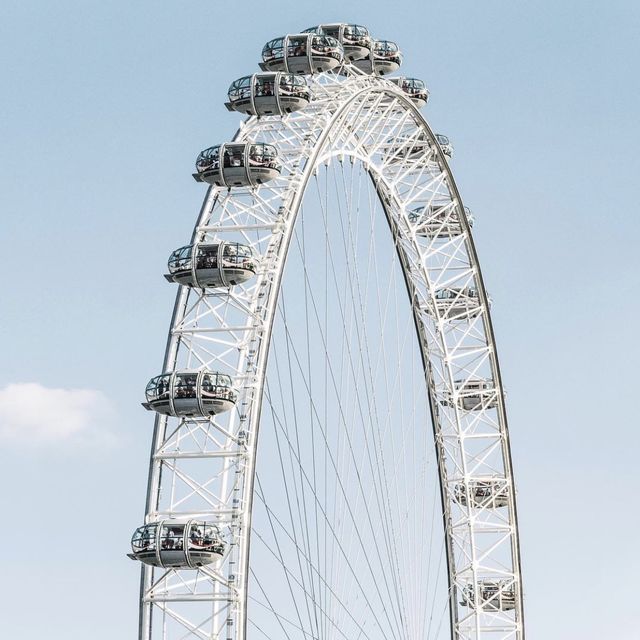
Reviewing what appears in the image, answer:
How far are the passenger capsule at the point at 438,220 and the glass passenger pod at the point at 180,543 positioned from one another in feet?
77.7

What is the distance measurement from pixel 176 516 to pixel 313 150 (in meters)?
10.5

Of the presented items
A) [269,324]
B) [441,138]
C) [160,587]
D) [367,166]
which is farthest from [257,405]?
[441,138]

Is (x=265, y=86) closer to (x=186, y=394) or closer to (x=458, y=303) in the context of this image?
(x=186, y=394)

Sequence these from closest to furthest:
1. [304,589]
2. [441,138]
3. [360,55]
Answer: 1. [304,589]
2. [360,55]
3. [441,138]

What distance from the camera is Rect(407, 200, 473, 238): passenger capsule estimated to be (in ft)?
224

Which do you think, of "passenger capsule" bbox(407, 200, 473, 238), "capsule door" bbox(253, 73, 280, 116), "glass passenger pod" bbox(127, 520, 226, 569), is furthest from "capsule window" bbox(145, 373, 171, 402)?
"passenger capsule" bbox(407, 200, 473, 238)

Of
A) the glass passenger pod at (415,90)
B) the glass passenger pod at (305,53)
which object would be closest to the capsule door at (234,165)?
the glass passenger pod at (305,53)

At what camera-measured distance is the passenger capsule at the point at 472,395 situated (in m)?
70.6

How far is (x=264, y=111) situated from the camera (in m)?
53.4

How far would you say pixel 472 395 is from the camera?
70625 millimetres

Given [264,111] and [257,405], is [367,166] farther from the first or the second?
[257,405]

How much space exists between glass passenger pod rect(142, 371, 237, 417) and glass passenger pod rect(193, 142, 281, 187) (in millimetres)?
5989

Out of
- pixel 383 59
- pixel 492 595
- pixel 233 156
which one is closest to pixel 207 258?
pixel 233 156

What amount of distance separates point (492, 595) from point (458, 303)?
10617 mm
